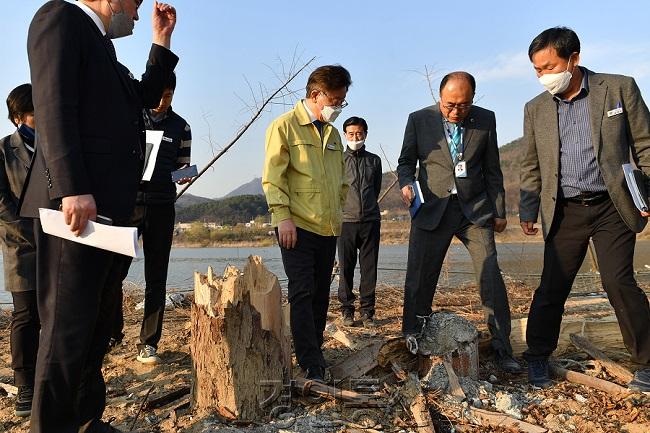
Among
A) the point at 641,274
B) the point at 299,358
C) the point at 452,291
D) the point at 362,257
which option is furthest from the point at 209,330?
the point at 641,274

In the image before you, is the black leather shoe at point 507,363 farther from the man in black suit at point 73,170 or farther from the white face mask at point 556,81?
the man in black suit at point 73,170

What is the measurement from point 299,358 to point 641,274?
11238mm

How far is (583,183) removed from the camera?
331 centimetres

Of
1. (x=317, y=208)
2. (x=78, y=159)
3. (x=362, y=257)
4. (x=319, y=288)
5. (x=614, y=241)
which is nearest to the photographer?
(x=78, y=159)

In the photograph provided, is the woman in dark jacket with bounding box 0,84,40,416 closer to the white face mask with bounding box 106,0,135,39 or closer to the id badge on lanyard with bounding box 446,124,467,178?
the white face mask with bounding box 106,0,135,39

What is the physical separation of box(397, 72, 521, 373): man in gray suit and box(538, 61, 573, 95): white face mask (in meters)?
0.60

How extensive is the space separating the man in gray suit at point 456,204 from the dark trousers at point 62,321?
7.68 feet

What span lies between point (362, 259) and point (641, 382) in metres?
3.45

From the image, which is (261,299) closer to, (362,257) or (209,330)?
(209,330)

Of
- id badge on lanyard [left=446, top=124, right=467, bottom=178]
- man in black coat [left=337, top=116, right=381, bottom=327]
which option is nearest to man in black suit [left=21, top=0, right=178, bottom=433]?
id badge on lanyard [left=446, top=124, right=467, bottom=178]

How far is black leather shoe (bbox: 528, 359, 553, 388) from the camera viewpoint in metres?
3.34

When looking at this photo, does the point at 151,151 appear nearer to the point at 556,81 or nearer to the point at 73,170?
the point at 73,170

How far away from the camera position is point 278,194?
337 centimetres

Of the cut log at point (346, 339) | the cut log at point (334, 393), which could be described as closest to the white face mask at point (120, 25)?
the cut log at point (334, 393)
